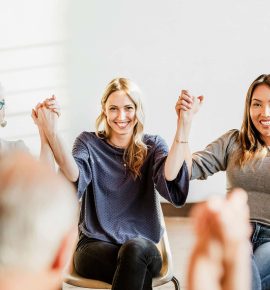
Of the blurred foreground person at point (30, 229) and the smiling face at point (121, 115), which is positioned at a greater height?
the blurred foreground person at point (30, 229)

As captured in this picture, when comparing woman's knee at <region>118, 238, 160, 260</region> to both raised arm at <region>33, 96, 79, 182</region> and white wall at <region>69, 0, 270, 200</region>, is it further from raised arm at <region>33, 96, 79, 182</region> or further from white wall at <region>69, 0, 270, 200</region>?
white wall at <region>69, 0, 270, 200</region>

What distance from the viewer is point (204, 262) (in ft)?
1.59

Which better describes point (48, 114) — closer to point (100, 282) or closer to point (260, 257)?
point (100, 282)

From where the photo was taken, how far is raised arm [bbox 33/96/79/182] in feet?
6.72

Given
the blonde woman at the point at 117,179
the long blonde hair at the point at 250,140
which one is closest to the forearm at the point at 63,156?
the blonde woman at the point at 117,179

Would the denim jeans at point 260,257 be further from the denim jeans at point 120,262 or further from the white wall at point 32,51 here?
the white wall at point 32,51

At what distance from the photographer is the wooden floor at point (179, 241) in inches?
128

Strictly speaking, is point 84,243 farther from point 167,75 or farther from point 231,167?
point 167,75

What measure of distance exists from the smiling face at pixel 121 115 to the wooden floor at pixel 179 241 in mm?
1008

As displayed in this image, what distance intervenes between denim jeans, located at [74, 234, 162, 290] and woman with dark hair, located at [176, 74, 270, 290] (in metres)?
0.36

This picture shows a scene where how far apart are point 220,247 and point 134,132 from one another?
185cm

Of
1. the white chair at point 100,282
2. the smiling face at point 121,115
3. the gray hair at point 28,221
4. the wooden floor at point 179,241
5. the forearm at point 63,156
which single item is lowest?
the wooden floor at point 179,241

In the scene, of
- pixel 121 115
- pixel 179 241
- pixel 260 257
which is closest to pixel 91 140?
pixel 121 115

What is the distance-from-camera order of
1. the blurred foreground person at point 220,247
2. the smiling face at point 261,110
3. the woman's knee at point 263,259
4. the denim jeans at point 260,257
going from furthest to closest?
the smiling face at point 261,110
the woman's knee at point 263,259
the denim jeans at point 260,257
the blurred foreground person at point 220,247
